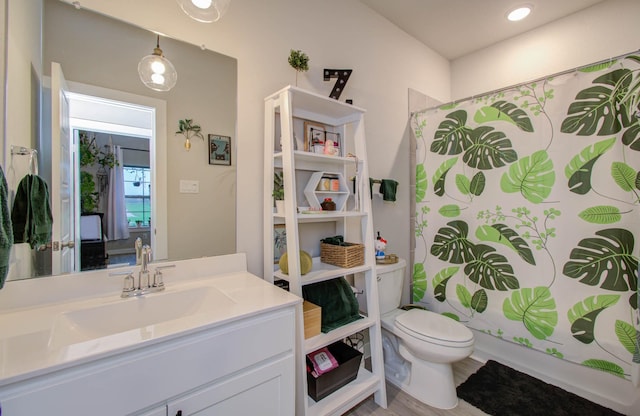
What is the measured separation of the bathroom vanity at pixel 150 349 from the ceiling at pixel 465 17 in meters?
2.26

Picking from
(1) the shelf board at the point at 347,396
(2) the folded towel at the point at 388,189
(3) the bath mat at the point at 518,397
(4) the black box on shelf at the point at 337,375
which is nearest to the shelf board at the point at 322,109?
(2) the folded towel at the point at 388,189

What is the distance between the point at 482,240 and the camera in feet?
6.69

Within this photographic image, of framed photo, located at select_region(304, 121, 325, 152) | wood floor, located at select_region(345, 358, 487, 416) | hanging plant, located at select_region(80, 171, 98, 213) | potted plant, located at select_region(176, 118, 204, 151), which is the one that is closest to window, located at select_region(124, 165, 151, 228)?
hanging plant, located at select_region(80, 171, 98, 213)

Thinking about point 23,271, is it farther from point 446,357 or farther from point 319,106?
point 446,357

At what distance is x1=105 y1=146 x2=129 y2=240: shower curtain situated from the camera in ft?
3.79

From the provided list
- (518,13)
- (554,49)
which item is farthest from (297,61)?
(554,49)

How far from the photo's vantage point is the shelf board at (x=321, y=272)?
1391mm

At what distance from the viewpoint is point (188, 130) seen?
53.1 inches

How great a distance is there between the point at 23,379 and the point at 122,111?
1.00 m

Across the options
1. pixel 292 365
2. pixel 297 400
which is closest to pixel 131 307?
pixel 292 365

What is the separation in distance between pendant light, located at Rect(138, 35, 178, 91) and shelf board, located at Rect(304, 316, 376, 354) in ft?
4.48

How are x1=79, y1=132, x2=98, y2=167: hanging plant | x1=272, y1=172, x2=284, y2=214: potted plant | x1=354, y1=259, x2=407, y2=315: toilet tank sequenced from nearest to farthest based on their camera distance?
1. x1=79, y1=132, x2=98, y2=167: hanging plant
2. x1=272, y1=172, x2=284, y2=214: potted plant
3. x1=354, y1=259, x2=407, y2=315: toilet tank

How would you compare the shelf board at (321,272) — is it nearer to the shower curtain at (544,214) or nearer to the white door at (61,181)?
the white door at (61,181)

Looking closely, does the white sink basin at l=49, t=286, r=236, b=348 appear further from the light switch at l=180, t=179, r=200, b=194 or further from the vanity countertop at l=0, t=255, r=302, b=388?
the light switch at l=180, t=179, r=200, b=194
